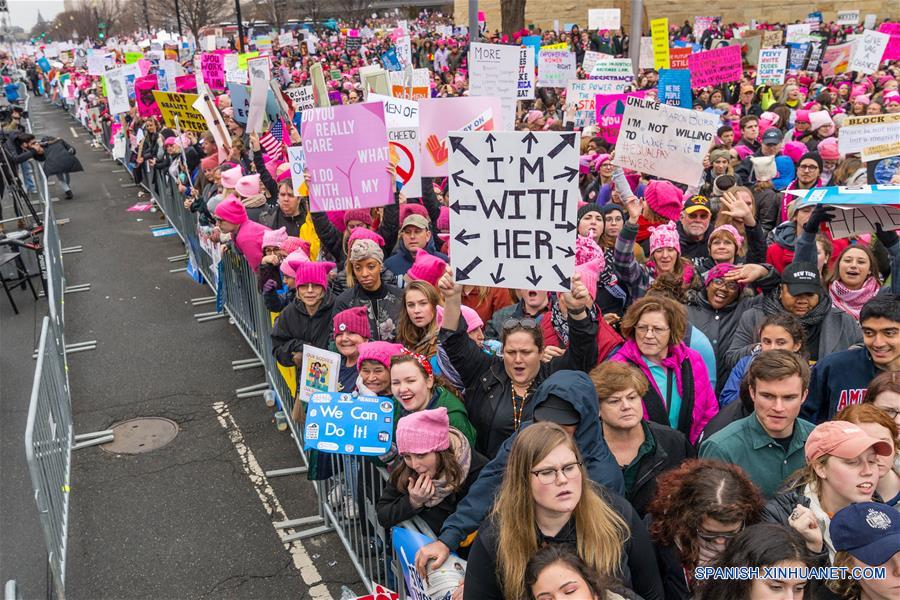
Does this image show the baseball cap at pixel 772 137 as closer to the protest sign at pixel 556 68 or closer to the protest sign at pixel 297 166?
the protest sign at pixel 297 166

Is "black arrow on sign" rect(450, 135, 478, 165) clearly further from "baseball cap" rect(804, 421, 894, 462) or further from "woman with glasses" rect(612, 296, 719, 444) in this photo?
"baseball cap" rect(804, 421, 894, 462)

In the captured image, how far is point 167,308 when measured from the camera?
11078mm

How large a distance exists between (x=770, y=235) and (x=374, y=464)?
14.9 ft

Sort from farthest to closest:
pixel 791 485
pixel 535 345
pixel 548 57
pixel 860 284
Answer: pixel 548 57 < pixel 860 284 < pixel 535 345 < pixel 791 485

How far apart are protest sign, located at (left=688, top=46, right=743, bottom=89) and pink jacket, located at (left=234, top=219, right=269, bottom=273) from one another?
949 cm

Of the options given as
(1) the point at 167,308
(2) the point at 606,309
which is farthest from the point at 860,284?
(1) the point at 167,308

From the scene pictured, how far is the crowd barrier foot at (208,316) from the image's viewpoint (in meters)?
10.5

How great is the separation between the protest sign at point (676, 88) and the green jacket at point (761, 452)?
10.1 metres

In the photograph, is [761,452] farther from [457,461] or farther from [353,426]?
[353,426]

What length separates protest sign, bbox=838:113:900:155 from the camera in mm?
7441

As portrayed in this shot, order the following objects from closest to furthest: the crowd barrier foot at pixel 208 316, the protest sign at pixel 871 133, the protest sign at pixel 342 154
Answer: the protest sign at pixel 342 154 < the protest sign at pixel 871 133 < the crowd barrier foot at pixel 208 316

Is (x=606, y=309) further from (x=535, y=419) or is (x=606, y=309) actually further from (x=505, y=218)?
(x=535, y=419)

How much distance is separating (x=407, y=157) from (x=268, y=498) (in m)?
3.49

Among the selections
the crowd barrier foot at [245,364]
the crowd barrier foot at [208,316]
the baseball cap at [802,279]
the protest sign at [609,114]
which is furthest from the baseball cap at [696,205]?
the crowd barrier foot at [208,316]
